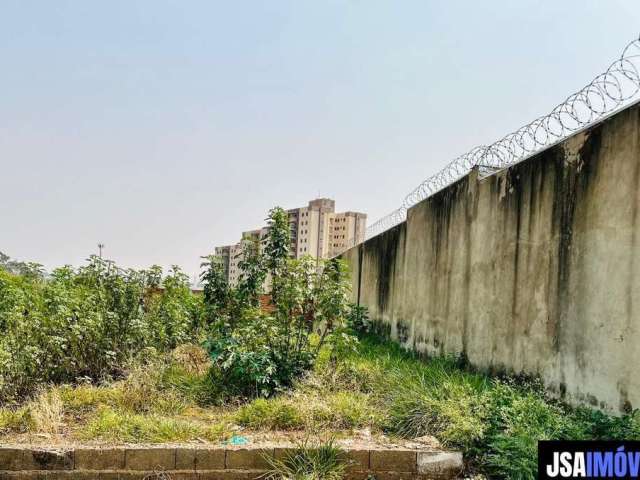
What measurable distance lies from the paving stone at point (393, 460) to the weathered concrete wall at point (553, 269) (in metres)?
1.55

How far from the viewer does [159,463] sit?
361 cm

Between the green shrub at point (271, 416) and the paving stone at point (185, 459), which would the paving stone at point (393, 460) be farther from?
the paving stone at point (185, 459)

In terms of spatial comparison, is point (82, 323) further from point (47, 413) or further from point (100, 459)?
point (100, 459)

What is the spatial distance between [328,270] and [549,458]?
10.7 ft

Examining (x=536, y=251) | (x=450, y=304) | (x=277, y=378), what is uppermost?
(x=536, y=251)

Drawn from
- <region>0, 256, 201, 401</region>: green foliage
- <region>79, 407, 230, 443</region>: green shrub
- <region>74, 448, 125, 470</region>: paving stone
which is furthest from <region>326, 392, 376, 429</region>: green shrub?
<region>0, 256, 201, 401</region>: green foliage

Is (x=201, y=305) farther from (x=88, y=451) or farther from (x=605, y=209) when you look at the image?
(x=605, y=209)

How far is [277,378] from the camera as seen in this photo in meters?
5.23

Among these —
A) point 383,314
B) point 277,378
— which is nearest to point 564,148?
point 277,378

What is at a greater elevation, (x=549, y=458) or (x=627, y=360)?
(x=627, y=360)

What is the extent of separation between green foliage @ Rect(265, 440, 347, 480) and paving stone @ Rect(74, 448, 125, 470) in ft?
3.43

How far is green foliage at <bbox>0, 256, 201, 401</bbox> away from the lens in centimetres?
531

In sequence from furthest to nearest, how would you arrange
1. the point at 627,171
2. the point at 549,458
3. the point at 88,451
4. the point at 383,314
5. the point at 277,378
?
1. the point at 383,314
2. the point at 277,378
3. the point at 627,171
4. the point at 88,451
5. the point at 549,458

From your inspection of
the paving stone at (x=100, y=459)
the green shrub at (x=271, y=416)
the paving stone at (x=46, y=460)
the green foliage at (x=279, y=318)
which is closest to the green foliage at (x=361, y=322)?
the green foliage at (x=279, y=318)
